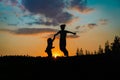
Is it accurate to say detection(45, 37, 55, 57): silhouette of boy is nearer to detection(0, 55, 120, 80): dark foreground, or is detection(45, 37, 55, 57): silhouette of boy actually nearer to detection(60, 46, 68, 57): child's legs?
detection(60, 46, 68, 57): child's legs

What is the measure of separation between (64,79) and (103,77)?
211 cm

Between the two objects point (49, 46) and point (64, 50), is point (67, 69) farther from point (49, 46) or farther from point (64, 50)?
point (49, 46)

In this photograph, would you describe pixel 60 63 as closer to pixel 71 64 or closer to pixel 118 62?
pixel 71 64

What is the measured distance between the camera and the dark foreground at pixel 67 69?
16.4 m

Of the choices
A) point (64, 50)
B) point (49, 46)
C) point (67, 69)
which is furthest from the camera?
point (49, 46)

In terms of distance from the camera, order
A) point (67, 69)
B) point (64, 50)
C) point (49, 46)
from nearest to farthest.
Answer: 1. point (67, 69)
2. point (64, 50)
3. point (49, 46)

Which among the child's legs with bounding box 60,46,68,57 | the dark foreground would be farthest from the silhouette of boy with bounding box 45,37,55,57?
the dark foreground

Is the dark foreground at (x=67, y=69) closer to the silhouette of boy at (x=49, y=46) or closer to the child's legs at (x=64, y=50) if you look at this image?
the child's legs at (x=64, y=50)

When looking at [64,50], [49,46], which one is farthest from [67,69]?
[49,46]

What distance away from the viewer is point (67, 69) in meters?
17.4

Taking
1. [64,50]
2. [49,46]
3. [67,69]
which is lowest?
[67,69]

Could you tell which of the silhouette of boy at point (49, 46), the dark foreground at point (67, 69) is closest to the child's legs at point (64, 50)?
the silhouette of boy at point (49, 46)

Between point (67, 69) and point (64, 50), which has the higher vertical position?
point (64, 50)

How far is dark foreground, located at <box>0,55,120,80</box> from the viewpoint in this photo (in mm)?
16391
